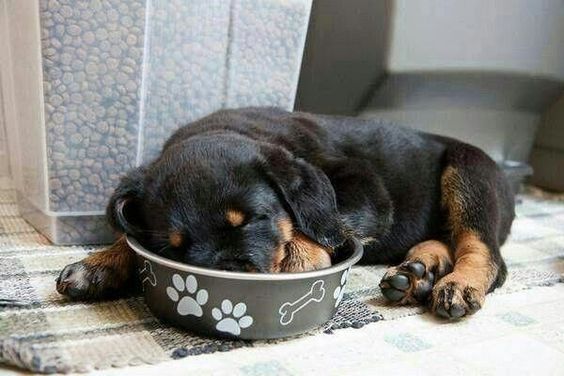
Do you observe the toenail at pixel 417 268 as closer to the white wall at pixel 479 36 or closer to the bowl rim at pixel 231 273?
the bowl rim at pixel 231 273

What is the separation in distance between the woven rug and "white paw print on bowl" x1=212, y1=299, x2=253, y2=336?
0.04 metres

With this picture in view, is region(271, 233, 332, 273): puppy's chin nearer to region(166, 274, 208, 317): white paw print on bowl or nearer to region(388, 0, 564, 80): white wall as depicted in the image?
region(166, 274, 208, 317): white paw print on bowl

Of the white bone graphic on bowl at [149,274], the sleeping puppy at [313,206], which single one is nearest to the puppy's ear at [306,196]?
the sleeping puppy at [313,206]

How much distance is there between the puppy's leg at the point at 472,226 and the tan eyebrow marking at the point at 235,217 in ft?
1.91

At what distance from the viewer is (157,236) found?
1.36 m

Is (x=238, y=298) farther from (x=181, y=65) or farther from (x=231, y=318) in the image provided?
(x=181, y=65)

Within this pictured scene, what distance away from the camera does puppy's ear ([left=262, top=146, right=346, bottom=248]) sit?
4.59 ft

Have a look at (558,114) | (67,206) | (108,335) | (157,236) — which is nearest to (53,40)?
(67,206)

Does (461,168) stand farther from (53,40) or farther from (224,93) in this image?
(53,40)

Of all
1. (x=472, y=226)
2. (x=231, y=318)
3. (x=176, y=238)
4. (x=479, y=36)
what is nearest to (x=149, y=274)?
(x=176, y=238)

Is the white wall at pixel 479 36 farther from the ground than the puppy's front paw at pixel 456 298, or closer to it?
farther from the ground

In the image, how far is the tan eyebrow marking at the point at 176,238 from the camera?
1.31 metres

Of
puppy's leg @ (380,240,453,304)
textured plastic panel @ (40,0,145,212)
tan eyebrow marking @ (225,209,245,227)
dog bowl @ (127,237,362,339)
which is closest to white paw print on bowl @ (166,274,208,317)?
dog bowl @ (127,237,362,339)

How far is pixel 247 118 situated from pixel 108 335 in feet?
2.52
